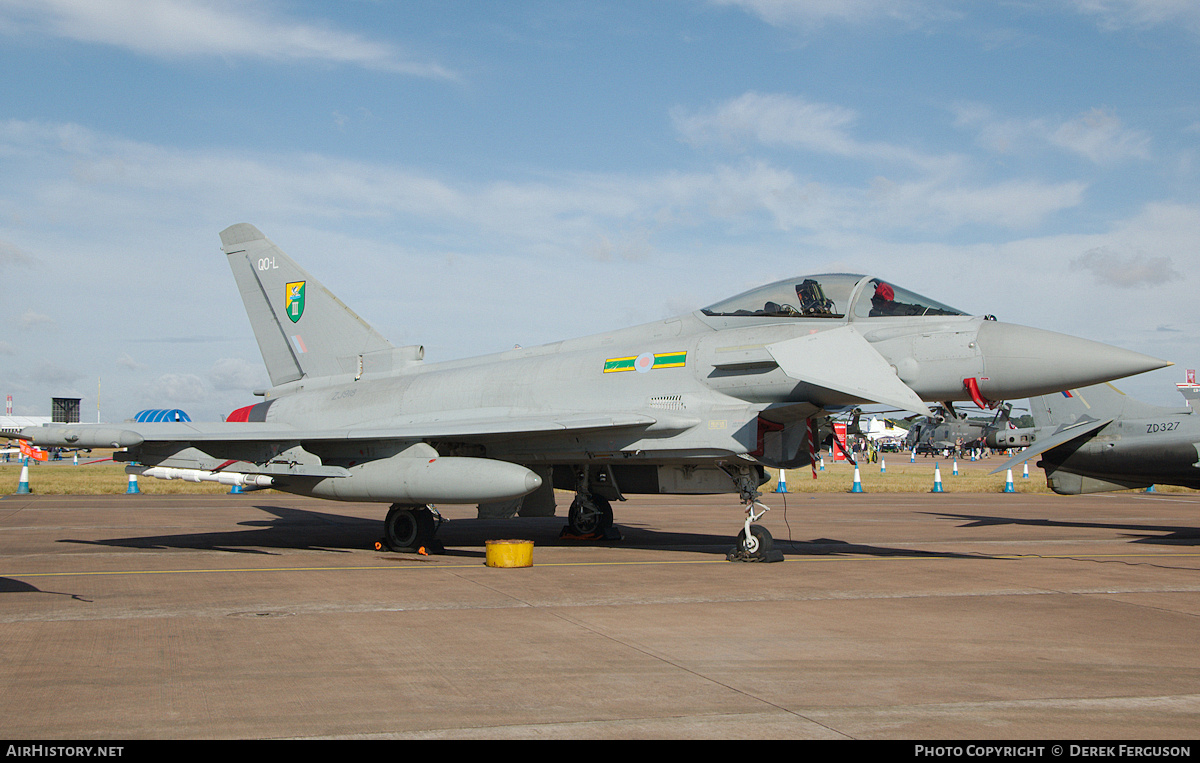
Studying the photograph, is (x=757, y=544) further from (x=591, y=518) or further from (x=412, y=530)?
(x=412, y=530)

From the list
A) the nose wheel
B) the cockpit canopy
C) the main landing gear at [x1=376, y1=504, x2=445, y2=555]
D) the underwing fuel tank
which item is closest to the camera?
the cockpit canopy

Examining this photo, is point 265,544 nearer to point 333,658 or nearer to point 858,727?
point 333,658

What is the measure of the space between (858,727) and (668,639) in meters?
2.18

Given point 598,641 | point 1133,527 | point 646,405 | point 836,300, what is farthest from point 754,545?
point 1133,527

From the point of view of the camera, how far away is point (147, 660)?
5.33 meters

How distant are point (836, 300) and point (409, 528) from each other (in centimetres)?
625

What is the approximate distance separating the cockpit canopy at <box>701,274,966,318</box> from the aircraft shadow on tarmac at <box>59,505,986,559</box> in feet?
10.6

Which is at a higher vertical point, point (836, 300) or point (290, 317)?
point (290, 317)

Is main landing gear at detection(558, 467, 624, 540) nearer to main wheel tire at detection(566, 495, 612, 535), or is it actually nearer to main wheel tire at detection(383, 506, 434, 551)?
main wheel tire at detection(566, 495, 612, 535)

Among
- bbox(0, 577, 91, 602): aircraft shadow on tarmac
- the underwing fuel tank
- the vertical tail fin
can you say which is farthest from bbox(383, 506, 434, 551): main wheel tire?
bbox(0, 577, 91, 602): aircraft shadow on tarmac

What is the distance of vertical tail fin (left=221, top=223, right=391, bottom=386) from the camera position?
1420 cm

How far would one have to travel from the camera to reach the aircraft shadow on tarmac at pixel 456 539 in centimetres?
1195

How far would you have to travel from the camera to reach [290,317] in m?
14.5

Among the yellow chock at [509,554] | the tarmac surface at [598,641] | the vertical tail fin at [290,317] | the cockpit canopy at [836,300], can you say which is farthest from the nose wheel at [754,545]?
the vertical tail fin at [290,317]
